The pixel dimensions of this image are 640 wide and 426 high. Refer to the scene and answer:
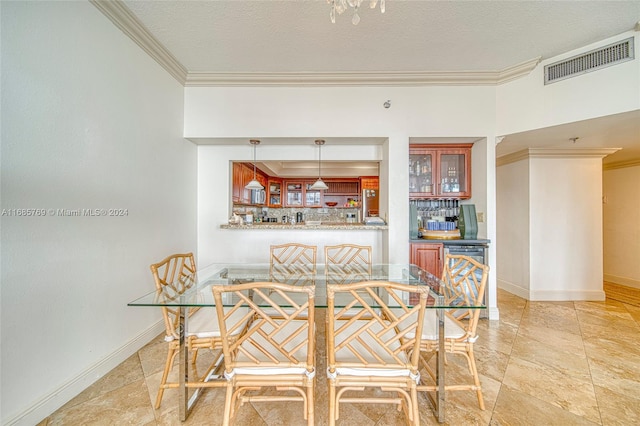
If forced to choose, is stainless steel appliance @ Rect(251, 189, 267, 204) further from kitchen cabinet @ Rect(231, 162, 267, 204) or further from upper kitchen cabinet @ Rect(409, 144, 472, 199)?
upper kitchen cabinet @ Rect(409, 144, 472, 199)

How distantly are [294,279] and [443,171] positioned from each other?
2.56 m

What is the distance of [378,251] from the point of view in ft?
11.4

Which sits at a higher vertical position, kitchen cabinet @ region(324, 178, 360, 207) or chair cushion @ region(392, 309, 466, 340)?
kitchen cabinet @ region(324, 178, 360, 207)

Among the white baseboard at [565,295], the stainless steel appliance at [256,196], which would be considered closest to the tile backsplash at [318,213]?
the stainless steel appliance at [256,196]

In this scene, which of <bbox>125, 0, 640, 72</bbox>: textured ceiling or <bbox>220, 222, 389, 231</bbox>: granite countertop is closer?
<bbox>125, 0, 640, 72</bbox>: textured ceiling

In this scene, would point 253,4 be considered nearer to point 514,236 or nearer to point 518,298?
point 514,236

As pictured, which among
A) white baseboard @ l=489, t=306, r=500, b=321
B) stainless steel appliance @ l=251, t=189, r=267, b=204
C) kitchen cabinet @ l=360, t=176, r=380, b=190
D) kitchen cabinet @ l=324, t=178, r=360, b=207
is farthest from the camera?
kitchen cabinet @ l=324, t=178, r=360, b=207

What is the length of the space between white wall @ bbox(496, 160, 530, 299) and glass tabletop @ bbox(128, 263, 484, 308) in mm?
2604

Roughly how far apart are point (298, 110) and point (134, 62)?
1.63 meters

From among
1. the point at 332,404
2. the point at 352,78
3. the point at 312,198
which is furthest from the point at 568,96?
the point at 312,198

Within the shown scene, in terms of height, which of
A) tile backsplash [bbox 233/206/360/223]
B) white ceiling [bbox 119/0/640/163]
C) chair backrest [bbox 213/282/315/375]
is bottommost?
chair backrest [bbox 213/282/315/375]

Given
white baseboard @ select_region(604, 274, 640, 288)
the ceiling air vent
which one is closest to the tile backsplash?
the ceiling air vent

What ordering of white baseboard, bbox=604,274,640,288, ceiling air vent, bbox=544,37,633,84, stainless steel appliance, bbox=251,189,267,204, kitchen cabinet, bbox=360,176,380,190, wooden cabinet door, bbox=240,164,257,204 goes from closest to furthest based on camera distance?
1. ceiling air vent, bbox=544,37,633,84
2. white baseboard, bbox=604,274,640,288
3. wooden cabinet door, bbox=240,164,257,204
4. stainless steel appliance, bbox=251,189,267,204
5. kitchen cabinet, bbox=360,176,380,190

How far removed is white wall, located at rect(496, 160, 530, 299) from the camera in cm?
372
